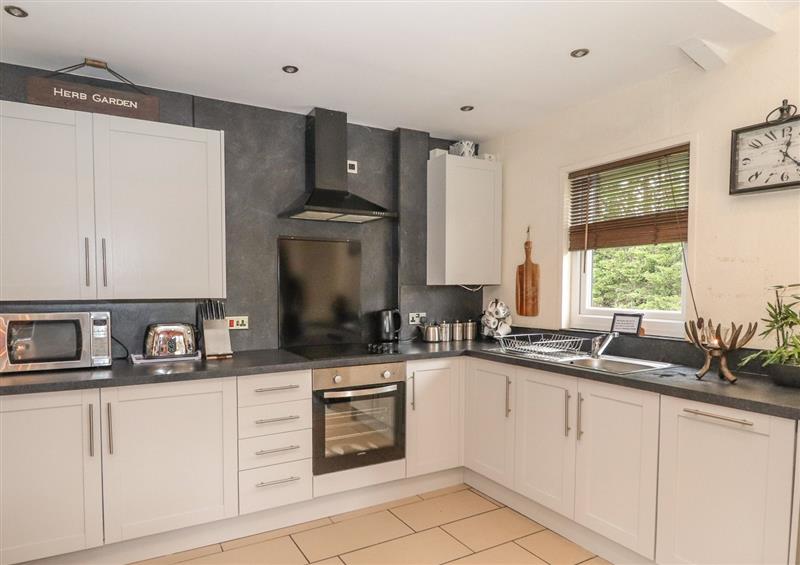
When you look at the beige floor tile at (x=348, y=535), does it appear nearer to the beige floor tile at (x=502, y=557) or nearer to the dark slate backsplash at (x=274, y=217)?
the beige floor tile at (x=502, y=557)

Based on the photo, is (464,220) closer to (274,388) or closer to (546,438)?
(546,438)

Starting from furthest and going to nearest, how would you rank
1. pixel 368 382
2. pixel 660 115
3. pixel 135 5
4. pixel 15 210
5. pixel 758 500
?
pixel 368 382, pixel 660 115, pixel 15 210, pixel 135 5, pixel 758 500

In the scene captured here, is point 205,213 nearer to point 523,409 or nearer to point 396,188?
point 396,188

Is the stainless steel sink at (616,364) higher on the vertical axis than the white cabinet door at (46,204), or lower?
lower

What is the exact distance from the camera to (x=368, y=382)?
9.20 feet

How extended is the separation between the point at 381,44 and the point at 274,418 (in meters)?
1.95

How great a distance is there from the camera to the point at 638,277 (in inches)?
111

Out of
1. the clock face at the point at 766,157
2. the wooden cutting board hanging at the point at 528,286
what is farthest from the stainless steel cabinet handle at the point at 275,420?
the clock face at the point at 766,157

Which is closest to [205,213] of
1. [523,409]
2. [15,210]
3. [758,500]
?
[15,210]

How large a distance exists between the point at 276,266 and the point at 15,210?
4.42 feet

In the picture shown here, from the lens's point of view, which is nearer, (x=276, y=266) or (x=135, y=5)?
(x=135, y=5)

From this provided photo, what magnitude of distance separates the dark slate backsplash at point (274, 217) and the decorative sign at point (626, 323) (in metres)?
1.26

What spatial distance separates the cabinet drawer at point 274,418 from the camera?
247cm

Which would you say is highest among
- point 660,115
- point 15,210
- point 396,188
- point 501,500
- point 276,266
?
point 660,115
